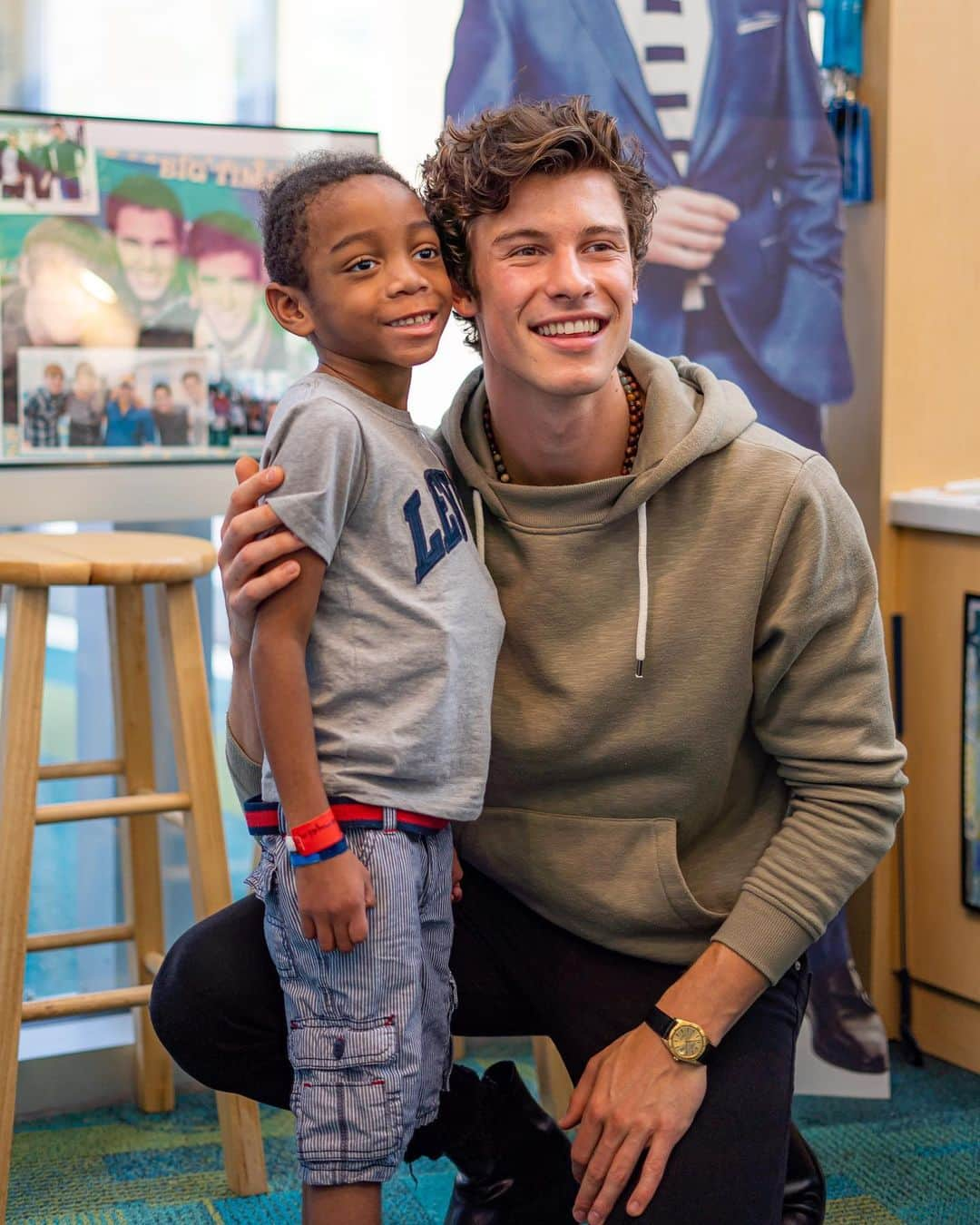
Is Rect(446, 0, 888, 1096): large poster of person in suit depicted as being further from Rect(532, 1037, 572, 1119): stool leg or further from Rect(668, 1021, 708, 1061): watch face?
Rect(668, 1021, 708, 1061): watch face

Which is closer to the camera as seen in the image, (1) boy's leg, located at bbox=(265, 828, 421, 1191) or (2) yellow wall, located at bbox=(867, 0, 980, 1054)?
(1) boy's leg, located at bbox=(265, 828, 421, 1191)

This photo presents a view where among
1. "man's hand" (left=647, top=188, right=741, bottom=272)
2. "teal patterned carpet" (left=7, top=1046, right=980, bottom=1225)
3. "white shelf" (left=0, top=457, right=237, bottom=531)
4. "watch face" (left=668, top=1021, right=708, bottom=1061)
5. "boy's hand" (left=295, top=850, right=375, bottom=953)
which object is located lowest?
"teal patterned carpet" (left=7, top=1046, right=980, bottom=1225)

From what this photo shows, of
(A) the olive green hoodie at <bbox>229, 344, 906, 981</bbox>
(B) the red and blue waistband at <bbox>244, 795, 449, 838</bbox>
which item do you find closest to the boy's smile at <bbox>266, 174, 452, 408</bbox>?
(A) the olive green hoodie at <bbox>229, 344, 906, 981</bbox>

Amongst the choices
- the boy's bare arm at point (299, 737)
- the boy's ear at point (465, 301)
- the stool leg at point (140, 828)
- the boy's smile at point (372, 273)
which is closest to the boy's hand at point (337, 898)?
the boy's bare arm at point (299, 737)

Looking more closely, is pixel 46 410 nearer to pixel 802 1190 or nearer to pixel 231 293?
pixel 231 293

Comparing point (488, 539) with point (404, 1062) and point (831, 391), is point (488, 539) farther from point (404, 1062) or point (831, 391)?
Result: point (831, 391)

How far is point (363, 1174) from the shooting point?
1.36m

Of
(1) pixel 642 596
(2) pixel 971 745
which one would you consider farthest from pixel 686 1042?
(2) pixel 971 745

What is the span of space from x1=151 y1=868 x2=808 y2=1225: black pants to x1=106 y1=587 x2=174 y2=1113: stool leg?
1.82 feet

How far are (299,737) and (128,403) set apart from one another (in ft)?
3.25

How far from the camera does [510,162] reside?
58.0 inches

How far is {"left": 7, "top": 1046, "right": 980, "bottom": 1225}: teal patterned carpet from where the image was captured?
1.89 meters

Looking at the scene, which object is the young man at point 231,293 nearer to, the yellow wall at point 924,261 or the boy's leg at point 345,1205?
the yellow wall at point 924,261

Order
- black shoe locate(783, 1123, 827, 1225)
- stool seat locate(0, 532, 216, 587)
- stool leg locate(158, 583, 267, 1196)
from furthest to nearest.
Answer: stool leg locate(158, 583, 267, 1196)
stool seat locate(0, 532, 216, 587)
black shoe locate(783, 1123, 827, 1225)
